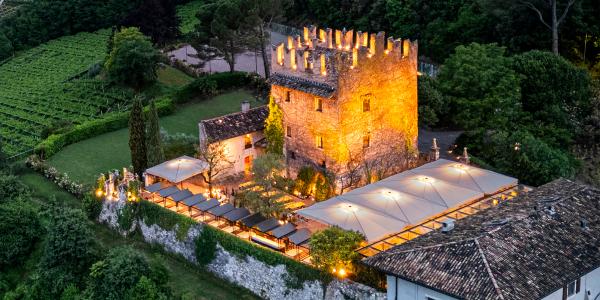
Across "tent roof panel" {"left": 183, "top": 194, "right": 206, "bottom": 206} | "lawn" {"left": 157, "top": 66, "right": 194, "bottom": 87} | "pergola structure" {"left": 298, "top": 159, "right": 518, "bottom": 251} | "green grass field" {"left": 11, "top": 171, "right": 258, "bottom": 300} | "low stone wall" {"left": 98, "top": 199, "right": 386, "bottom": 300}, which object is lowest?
"green grass field" {"left": 11, "top": 171, "right": 258, "bottom": 300}

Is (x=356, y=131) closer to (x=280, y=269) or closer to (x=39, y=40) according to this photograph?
(x=280, y=269)

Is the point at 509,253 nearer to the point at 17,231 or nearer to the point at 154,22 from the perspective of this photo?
the point at 17,231

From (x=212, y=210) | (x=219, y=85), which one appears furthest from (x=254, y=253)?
(x=219, y=85)

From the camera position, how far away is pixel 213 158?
52719 millimetres

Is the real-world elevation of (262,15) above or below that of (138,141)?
above

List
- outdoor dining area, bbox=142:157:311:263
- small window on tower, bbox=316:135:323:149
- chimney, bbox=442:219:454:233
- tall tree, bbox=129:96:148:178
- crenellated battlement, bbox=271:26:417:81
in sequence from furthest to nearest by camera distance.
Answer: tall tree, bbox=129:96:148:178 < small window on tower, bbox=316:135:323:149 < crenellated battlement, bbox=271:26:417:81 < outdoor dining area, bbox=142:157:311:263 < chimney, bbox=442:219:454:233

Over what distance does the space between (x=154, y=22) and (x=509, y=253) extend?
5660 centimetres

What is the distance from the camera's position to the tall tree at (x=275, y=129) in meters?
53.2

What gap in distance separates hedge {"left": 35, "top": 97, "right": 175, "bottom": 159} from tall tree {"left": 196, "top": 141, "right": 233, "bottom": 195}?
12.5 m

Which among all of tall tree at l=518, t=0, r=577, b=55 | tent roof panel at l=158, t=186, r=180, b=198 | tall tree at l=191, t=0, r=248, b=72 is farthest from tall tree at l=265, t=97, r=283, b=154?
tall tree at l=518, t=0, r=577, b=55

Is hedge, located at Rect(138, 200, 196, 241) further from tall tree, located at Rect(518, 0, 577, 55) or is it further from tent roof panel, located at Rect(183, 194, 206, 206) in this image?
tall tree, located at Rect(518, 0, 577, 55)

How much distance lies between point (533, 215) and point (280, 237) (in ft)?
39.4

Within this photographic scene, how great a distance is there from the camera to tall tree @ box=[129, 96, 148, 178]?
54062 mm

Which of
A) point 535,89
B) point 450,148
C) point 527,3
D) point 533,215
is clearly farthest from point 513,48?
point 533,215
